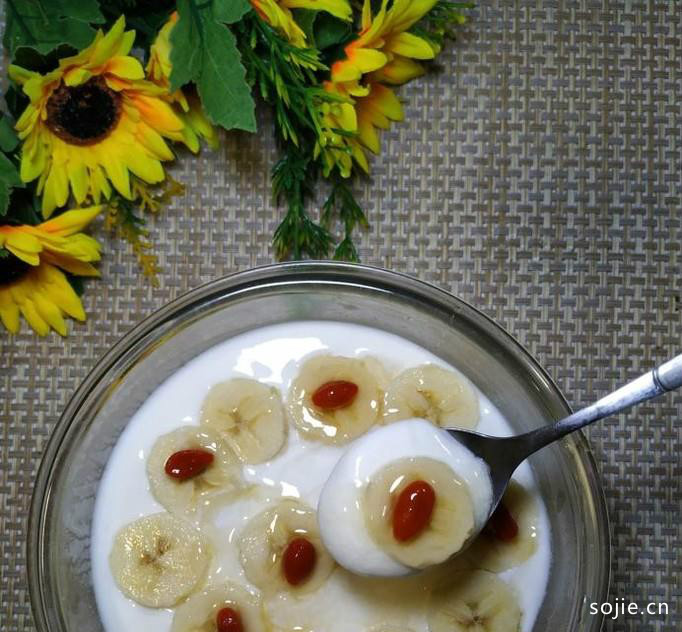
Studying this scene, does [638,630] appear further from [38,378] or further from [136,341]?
[38,378]

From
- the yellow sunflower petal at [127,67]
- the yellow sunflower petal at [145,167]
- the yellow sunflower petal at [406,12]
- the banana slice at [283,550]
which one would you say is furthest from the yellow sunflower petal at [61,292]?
the yellow sunflower petal at [406,12]

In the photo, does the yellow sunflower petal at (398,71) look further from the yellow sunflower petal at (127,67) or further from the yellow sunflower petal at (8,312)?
the yellow sunflower petal at (8,312)

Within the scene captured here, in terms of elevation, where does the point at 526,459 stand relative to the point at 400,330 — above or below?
below

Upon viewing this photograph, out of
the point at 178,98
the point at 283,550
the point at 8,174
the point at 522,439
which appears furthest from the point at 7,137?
the point at 522,439

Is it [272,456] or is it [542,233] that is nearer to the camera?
[272,456]

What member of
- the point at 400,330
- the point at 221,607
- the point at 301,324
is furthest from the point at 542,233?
the point at 221,607

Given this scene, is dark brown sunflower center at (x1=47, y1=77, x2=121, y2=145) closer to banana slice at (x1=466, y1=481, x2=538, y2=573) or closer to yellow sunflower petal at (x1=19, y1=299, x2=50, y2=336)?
yellow sunflower petal at (x1=19, y1=299, x2=50, y2=336)

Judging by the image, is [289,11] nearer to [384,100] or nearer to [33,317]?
[384,100]
